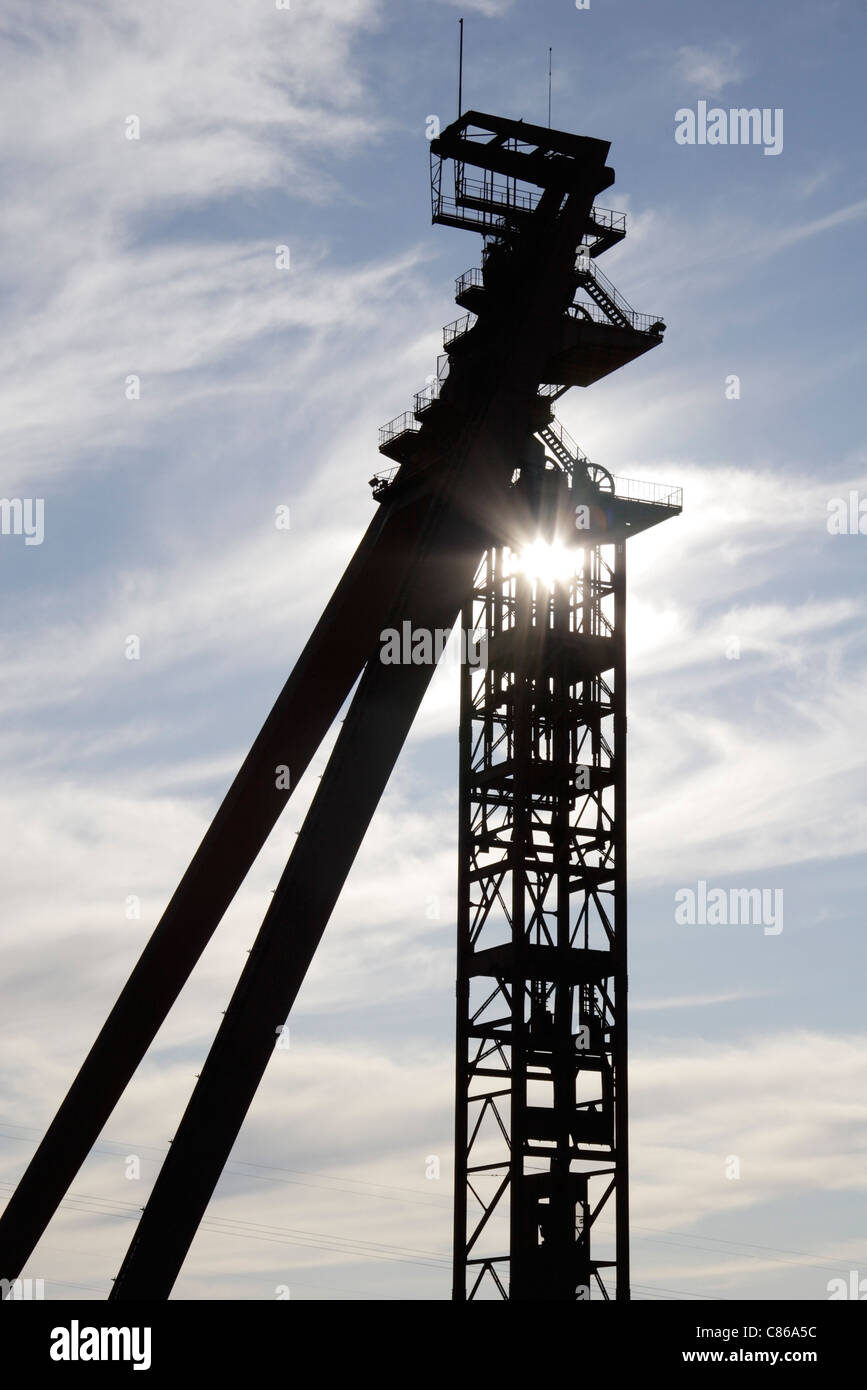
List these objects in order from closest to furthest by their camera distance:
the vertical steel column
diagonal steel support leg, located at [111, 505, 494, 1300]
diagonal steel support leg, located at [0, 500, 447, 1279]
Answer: diagonal steel support leg, located at [111, 505, 494, 1300] → diagonal steel support leg, located at [0, 500, 447, 1279] → the vertical steel column

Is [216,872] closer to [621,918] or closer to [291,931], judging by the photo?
[291,931]

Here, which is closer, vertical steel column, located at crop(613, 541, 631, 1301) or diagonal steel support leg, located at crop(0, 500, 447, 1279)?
diagonal steel support leg, located at crop(0, 500, 447, 1279)

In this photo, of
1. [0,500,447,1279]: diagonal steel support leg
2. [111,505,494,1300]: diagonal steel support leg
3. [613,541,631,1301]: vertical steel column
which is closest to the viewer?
[111,505,494,1300]: diagonal steel support leg

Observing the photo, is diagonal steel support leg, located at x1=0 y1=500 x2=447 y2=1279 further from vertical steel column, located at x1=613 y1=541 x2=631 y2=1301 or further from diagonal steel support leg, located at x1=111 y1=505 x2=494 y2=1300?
vertical steel column, located at x1=613 y1=541 x2=631 y2=1301

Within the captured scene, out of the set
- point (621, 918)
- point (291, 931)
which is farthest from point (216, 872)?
point (621, 918)

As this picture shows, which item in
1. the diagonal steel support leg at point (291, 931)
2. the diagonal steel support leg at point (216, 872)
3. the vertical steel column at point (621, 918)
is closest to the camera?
the diagonal steel support leg at point (291, 931)

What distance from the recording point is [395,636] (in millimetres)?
44875

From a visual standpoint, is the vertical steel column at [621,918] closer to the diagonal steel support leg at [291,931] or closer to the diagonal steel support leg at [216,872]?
the diagonal steel support leg at [216,872]

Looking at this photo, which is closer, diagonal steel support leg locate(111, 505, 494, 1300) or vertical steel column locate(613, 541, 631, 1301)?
diagonal steel support leg locate(111, 505, 494, 1300)

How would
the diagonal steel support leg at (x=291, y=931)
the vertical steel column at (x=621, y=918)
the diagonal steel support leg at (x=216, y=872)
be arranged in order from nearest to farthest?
the diagonal steel support leg at (x=291, y=931), the diagonal steel support leg at (x=216, y=872), the vertical steel column at (x=621, y=918)

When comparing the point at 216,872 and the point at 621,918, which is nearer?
the point at 216,872

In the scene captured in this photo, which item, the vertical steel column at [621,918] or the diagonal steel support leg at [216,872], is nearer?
the diagonal steel support leg at [216,872]
